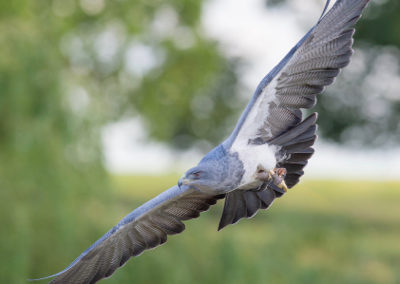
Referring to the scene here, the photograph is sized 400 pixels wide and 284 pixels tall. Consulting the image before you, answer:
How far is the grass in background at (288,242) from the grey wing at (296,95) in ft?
10.8

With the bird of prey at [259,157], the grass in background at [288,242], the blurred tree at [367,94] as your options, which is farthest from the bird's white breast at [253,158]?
the blurred tree at [367,94]

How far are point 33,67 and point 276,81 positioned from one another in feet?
13.5

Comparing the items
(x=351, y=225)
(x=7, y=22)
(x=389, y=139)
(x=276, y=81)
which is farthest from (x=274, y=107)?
(x=351, y=225)

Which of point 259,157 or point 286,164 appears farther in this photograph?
point 286,164

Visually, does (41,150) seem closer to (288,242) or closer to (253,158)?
(253,158)

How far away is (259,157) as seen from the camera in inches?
146

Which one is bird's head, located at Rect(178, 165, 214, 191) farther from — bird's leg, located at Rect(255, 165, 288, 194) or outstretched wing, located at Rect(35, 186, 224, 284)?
outstretched wing, located at Rect(35, 186, 224, 284)

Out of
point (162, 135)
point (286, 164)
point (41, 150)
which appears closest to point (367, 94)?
point (162, 135)

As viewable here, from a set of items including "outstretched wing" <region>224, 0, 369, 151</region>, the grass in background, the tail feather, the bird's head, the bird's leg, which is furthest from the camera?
the grass in background

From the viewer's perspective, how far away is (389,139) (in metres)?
16.0

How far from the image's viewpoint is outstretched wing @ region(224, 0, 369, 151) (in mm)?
3564

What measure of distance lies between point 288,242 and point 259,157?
730 cm

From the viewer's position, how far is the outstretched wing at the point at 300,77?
11.7ft

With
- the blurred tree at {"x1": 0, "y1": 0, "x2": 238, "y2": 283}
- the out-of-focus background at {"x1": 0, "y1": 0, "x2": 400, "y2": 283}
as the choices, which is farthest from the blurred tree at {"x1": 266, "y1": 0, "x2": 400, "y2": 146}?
the blurred tree at {"x1": 0, "y1": 0, "x2": 238, "y2": 283}
